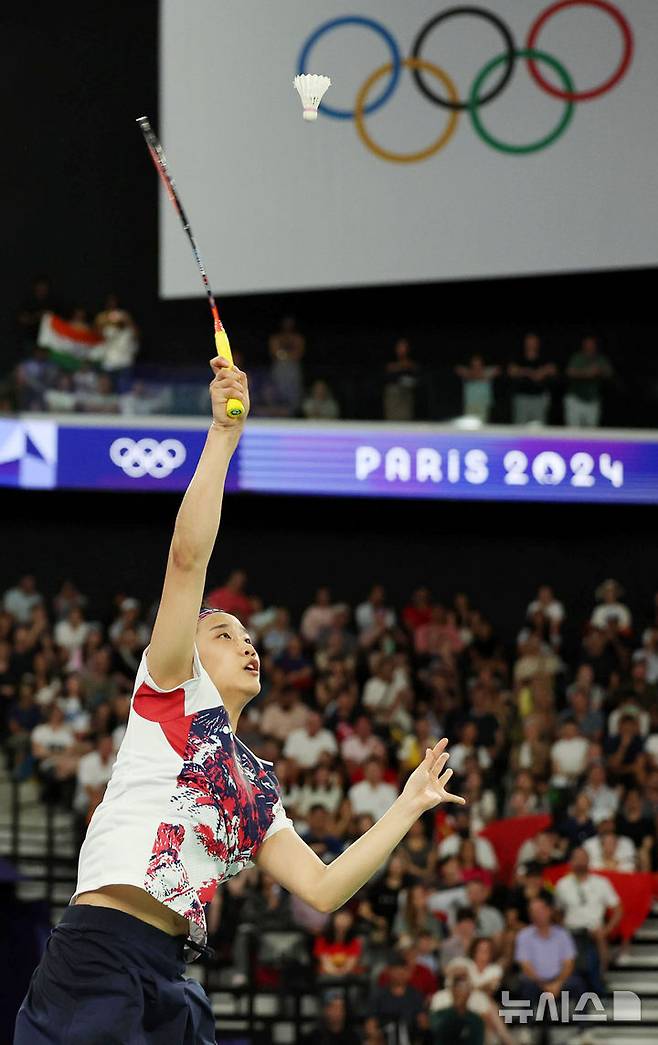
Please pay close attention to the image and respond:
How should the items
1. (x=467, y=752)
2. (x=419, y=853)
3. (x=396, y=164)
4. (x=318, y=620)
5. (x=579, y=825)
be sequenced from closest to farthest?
(x=419, y=853)
(x=579, y=825)
(x=467, y=752)
(x=318, y=620)
(x=396, y=164)

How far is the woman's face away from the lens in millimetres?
3973

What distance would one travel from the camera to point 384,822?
3980mm

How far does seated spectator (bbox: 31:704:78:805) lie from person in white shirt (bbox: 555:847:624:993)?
432 cm

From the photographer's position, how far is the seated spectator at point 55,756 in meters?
14.1

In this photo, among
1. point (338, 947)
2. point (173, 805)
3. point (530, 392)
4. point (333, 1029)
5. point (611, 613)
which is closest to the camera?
point (173, 805)

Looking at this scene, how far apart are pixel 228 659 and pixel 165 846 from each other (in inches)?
19.0

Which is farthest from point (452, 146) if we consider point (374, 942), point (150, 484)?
point (374, 942)

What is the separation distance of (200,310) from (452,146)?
4360 millimetres

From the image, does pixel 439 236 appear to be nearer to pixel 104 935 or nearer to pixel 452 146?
pixel 452 146

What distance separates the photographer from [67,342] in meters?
18.8

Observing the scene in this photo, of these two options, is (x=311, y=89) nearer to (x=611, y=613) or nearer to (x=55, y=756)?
(x=55, y=756)

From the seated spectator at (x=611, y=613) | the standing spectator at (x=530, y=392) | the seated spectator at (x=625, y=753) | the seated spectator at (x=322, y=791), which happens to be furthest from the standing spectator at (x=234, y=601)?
the seated spectator at (x=625, y=753)

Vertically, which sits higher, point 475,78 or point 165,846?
point 475,78

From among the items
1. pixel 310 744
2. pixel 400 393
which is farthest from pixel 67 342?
pixel 310 744
